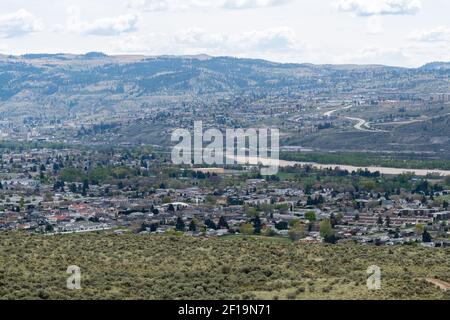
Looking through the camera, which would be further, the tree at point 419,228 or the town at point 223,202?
the town at point 223,202

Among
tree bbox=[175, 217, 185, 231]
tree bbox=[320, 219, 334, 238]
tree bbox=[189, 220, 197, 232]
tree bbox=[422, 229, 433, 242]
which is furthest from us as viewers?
tree bbox=[175, 217, 185, 231]

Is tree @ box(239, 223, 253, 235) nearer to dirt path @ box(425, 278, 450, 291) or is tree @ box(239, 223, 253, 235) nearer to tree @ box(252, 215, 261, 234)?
tree @ box(252, 215, 261, 234)

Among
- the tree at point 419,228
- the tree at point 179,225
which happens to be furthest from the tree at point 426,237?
the tree at point 179,225

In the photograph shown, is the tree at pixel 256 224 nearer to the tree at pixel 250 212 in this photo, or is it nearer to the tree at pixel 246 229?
the tree at pixel 246 229

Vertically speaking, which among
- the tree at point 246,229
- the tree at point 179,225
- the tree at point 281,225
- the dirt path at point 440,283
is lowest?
the tree at point 179,225

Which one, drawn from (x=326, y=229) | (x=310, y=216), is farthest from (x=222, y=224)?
(x=310, y=216)

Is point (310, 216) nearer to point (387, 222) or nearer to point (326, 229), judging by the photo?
point (387, 222)

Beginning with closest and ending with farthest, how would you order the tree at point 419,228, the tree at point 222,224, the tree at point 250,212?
the tree at point 419,228
the tree at point 222,224
the tree at point 250,212

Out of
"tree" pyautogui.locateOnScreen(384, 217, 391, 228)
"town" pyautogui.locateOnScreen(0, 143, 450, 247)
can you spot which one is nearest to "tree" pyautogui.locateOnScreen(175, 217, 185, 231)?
"town" pyautogui.locateOnScreen(0, 143, 450, 247)
